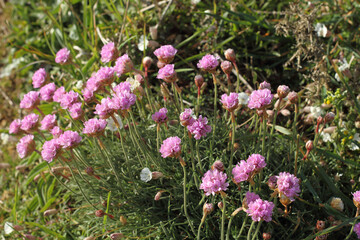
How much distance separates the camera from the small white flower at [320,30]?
2.25 m

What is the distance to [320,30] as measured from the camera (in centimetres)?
229

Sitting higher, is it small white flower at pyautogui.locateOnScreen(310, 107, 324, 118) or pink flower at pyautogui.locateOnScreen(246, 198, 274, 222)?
pink flower at pyautogui.locateOnScreen(246, 198, 274, 222)

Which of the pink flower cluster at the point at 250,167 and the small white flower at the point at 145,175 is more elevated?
the pink flower cluster at the point at 250,167

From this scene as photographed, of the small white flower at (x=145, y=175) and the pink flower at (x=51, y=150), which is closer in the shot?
the pink flower at (x=51, y=150)

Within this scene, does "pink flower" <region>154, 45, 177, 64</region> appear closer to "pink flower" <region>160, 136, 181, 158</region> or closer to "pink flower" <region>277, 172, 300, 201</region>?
"pink flower" <region>160, 136, 181, 158</region>


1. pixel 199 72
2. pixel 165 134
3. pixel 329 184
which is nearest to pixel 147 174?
pixel 165 134

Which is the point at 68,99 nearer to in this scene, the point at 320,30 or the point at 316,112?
the point at 316,112

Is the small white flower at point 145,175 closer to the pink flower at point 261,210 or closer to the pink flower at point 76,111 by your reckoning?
the pink flower at point 76,111

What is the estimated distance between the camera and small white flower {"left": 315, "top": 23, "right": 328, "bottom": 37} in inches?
88.6

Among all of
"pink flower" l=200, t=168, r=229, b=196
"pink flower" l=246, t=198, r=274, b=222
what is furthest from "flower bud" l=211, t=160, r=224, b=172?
"pink flower" l=246, t=198, r=274, b=222

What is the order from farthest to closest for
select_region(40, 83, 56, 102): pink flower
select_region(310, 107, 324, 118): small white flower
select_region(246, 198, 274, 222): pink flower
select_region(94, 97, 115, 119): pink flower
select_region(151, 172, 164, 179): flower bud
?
select_region(310, 107, 324, 118): small white flower → select_region(40, 83, 56, 102): pink flower → select_region(151, 172, 164, 179): flower bud → select_region(94, 97, 115, 119): pink flower → select_region(246, 198, 274, 222): pink flower

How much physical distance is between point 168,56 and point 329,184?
35.0 inches

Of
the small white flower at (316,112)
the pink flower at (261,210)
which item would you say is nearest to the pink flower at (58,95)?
the pink flower at (261,210)

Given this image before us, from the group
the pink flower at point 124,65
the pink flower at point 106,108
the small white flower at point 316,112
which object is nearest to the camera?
the pink flower at point 106,108
